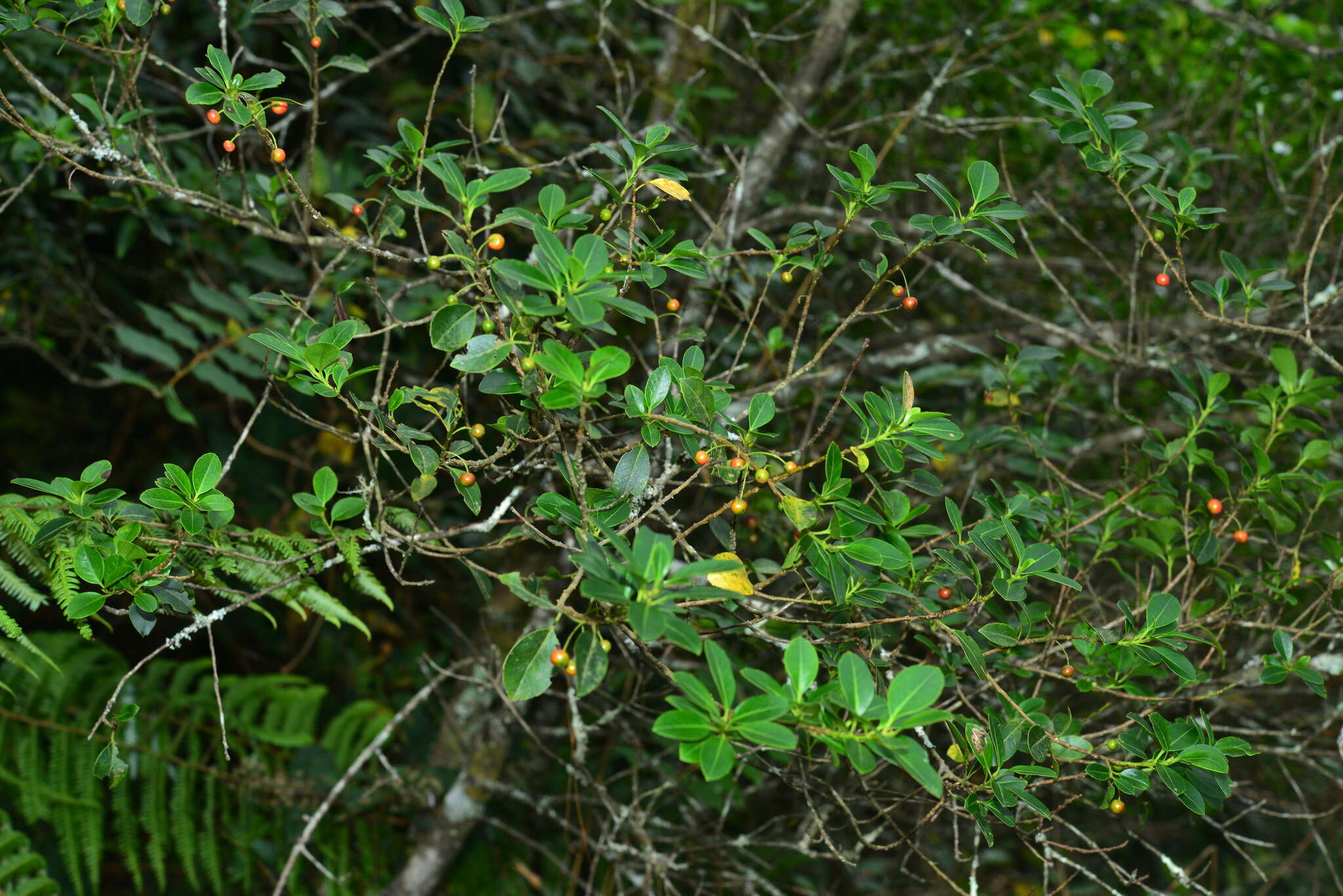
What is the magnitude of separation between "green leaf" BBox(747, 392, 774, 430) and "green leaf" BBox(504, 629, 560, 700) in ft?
1.09

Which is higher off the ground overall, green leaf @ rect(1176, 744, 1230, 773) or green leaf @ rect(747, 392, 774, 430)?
green leaf @ rect(747, 392, 774, 430)

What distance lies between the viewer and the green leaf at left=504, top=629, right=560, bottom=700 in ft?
3.21

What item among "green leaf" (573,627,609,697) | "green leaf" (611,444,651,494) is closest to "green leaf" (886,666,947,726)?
"green leaf" (573,627,609,697)

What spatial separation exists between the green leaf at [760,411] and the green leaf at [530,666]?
13.0 inches

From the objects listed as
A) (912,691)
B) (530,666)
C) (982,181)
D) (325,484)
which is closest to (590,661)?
(530,666)

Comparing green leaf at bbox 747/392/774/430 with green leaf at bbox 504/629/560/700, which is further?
green leaf at bbox 747/392/774/430

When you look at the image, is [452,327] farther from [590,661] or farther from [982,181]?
→ [982,181]

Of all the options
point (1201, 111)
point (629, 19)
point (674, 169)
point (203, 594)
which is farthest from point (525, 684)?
point (1201, 111)

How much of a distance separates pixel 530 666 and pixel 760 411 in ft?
1.28

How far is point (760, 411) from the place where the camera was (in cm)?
110

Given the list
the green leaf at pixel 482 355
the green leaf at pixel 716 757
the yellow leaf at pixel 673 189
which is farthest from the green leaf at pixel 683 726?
the yellow leaf at pixel 673 189

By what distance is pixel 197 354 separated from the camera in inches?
85.3

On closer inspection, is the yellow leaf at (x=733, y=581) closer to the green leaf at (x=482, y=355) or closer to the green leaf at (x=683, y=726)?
the green leaf at (x=683, y=726)

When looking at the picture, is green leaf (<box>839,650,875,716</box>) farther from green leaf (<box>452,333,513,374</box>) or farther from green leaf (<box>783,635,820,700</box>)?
green leaf (<box>452,333,513,374</box>)
